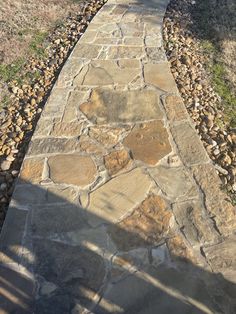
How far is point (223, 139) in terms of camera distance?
12.7 ft

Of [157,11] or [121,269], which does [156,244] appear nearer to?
[121,269]

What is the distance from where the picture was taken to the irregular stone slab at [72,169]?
3.43 metres

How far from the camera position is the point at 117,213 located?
3.14 metres

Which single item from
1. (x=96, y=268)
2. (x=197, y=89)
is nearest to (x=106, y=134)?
(x=197, y=89)

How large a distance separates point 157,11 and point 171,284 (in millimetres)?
4915

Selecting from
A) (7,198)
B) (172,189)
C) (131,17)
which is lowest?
(7,198)

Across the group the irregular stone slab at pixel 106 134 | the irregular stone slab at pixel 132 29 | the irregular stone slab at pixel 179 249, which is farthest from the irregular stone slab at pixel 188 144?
the irregular stone slab at pixel 132 29

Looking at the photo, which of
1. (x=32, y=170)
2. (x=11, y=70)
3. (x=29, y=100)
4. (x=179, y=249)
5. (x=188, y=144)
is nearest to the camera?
(x=179, y=249)

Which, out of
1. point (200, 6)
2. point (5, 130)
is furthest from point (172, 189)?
point (200, 6)

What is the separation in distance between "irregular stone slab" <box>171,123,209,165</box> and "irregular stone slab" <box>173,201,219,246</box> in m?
0.54

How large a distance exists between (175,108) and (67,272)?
2.27 meters

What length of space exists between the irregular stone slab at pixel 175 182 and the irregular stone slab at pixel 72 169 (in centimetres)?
60

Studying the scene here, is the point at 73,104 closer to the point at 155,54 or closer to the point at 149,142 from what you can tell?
the point at 149,142

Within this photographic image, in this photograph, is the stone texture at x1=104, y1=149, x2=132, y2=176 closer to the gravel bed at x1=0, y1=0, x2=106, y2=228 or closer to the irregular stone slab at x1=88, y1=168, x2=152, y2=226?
the irregular stone slab at x1=88, y1=168, x2=152, y2=226
